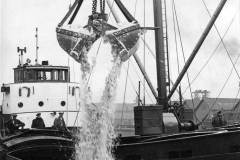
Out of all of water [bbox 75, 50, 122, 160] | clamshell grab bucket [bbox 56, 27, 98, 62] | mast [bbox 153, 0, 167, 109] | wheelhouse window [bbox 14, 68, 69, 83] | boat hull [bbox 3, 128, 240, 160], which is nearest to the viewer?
boat hull [bbox 3, 128, 240, 160]

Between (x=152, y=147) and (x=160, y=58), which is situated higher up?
(x=160, y=58)

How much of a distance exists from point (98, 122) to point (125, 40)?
7.79ft

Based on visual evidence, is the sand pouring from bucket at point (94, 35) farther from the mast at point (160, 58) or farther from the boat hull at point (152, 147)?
the mast at point (160, 58)

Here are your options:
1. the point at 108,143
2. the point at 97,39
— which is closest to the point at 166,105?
the point at 108,143

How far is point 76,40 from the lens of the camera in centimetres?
1042

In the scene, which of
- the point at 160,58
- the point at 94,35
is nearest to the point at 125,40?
the point at 94,35

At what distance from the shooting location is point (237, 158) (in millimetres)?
9852

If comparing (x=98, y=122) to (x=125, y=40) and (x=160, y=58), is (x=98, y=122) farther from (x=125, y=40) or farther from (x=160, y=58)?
(x=160, y=58)

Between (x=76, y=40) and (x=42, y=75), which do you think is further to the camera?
(x=42, y=75)

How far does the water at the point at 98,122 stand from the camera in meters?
Result: 10.6

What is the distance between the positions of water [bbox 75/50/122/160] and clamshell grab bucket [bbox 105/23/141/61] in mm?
145

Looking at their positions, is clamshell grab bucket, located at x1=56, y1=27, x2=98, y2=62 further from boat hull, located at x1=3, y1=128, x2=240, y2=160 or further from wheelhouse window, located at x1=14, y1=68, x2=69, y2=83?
wheelhouse window, located at x1=14, y1=68, x2=69, y2=83

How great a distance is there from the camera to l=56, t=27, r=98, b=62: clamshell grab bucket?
1041 cm

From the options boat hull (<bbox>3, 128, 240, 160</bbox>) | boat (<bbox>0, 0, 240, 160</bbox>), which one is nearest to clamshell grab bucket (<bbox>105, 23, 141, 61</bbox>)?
boat (<bbox>0, 0, 240, 160</bbox>)
